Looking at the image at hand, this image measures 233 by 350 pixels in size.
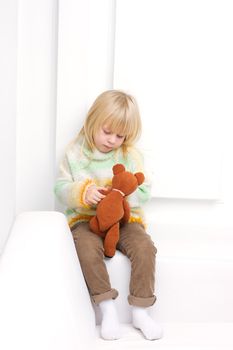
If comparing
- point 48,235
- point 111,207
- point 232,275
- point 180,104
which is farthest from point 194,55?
point 48,235

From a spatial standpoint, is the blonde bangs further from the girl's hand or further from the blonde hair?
the girl's hand

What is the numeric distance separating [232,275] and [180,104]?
688 mm

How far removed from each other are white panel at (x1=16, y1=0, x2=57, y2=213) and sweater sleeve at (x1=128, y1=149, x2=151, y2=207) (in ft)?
1.13

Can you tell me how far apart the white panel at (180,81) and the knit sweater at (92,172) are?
0.15 m

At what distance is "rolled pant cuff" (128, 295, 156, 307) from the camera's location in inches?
58.2

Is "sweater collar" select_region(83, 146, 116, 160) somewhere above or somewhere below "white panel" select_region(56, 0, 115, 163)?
below

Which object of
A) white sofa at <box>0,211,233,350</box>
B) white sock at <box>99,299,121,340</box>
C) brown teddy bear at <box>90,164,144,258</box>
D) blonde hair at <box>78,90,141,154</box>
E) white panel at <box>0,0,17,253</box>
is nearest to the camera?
white sofa at <box>0,211,233,350</box>

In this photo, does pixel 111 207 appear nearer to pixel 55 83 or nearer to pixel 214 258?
pixel 214 258

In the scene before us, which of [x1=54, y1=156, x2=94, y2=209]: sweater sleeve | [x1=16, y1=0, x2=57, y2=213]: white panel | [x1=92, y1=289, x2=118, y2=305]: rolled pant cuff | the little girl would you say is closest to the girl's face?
the little girl

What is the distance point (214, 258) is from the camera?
160 cm

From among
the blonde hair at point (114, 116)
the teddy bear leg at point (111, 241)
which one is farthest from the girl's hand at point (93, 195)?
the blonde hair at point (114, 116)

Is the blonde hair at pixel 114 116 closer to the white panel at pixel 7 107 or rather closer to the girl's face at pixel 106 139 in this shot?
the girl's face at pixel 106 139

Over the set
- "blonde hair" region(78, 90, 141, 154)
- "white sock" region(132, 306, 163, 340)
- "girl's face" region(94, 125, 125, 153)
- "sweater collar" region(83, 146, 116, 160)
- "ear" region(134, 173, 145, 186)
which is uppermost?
"blonde hair" region(78, 90, 141, 154)

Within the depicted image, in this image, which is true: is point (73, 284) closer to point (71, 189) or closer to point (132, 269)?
point (132, 269)
